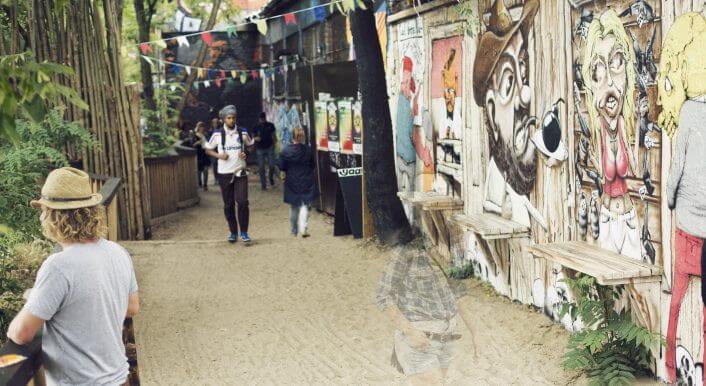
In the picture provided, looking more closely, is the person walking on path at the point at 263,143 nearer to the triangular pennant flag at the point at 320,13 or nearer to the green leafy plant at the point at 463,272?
the triangular pennant flag at the point at 320,13

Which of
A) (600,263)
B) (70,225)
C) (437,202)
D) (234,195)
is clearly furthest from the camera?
(234,195)

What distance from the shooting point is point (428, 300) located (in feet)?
31.4

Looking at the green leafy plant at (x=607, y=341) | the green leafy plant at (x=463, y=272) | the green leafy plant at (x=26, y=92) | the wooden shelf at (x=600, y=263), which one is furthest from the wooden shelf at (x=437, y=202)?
the green leafy plant at (x=26, y=92)

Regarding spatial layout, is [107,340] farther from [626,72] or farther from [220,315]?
[220,315]

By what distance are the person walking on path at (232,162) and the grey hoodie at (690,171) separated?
7.86m

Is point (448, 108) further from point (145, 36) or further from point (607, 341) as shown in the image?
point (145, 36)

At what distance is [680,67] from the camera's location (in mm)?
5836

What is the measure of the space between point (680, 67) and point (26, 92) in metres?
3.95

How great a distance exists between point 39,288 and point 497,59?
608 centimetres

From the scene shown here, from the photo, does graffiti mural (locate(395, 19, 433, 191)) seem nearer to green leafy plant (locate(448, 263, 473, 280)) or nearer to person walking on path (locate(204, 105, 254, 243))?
green leafy plant (locate(448, 263, 473, 280))

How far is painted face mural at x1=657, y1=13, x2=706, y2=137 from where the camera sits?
5618mm

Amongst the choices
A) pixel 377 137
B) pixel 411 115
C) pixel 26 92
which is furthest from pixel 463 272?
pixel 26 92

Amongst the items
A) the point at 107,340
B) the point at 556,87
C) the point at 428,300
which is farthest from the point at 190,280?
the point at 107,340

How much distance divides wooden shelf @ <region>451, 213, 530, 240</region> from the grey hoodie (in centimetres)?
271
